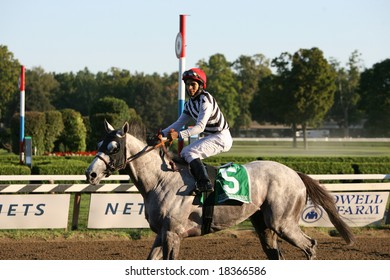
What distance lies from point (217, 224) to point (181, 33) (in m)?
4.66

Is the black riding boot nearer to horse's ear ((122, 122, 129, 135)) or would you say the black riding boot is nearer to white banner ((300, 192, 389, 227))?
horse's ear ((122, 122, 129, 135))

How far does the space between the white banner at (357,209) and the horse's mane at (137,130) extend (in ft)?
15.4

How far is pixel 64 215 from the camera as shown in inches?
372

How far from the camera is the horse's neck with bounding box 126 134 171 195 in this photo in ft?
18.7

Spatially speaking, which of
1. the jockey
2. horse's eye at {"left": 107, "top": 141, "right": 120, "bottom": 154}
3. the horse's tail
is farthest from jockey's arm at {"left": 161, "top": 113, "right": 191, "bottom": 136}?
the horse's tail

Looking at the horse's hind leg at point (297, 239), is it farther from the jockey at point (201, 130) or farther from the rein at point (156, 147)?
the rein at point (156, 147)

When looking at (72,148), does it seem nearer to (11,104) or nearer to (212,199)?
(212,199)

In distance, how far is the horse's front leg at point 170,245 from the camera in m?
5.40

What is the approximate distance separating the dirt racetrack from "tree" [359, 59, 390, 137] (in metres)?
51.0

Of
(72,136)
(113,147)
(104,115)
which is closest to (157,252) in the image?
(113,147)

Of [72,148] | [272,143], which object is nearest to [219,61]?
[272,143]

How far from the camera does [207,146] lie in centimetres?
577

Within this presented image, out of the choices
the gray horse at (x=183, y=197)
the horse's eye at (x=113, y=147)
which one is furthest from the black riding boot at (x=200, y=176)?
the horse's eye at (x=113, y=147)
